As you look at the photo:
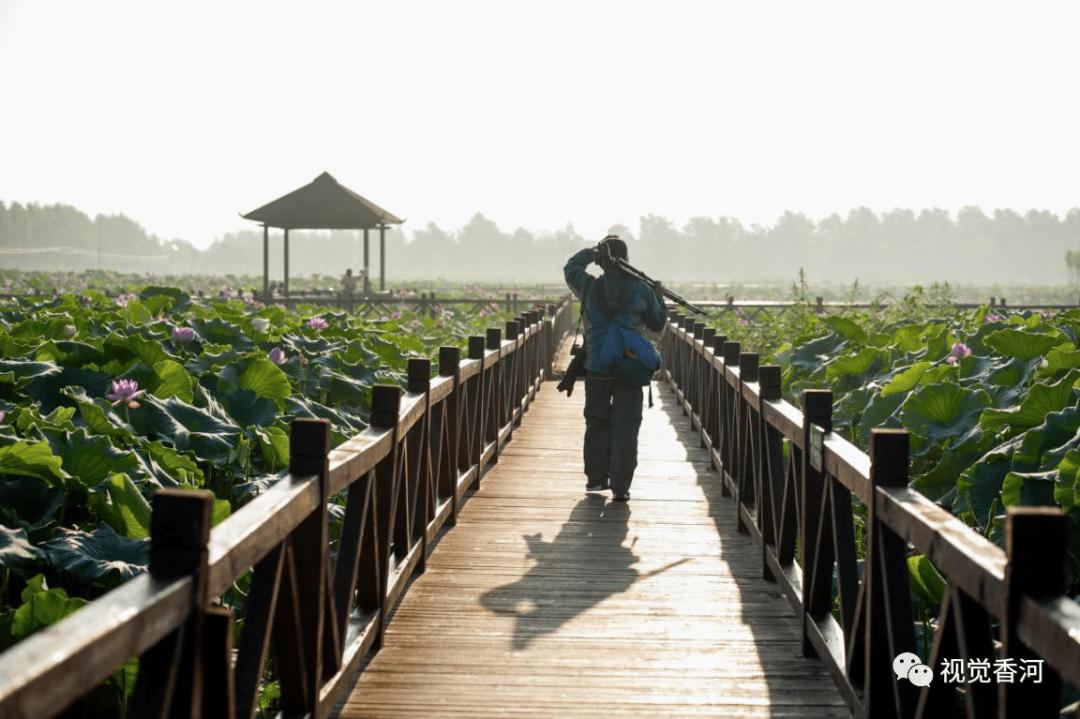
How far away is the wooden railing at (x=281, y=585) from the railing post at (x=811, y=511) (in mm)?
1482

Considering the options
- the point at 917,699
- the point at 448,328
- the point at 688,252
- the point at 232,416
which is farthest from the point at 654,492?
the point at 688,252

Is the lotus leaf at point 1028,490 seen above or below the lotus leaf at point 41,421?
below

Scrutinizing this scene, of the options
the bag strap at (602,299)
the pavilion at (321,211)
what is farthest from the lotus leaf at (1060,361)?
the pavilion at (321,211)

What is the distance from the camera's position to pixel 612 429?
6.92 meters

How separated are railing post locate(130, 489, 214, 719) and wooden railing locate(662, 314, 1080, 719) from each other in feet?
4.60

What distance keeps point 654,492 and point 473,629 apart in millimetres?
3125

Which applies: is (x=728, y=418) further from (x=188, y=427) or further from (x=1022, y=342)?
(x=188, y=427)

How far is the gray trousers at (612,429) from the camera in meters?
6.81

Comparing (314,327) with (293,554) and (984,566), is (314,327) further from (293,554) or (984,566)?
(984,566)

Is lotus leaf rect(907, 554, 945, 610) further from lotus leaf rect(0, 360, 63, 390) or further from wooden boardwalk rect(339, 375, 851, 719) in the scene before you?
lotus leaf rect(0, 360, 63, 390)

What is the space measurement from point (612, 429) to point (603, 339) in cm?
57

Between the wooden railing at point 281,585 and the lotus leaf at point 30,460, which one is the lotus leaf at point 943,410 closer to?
the wooden railing at point 281,585

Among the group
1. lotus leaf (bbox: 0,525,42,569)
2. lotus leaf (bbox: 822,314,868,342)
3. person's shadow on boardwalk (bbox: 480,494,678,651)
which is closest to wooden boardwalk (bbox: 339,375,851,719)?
person's shadow on boardwalk (bbox: 480,494,678,651)

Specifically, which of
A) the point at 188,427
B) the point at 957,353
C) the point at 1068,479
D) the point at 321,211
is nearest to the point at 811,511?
the point at 1068,479
